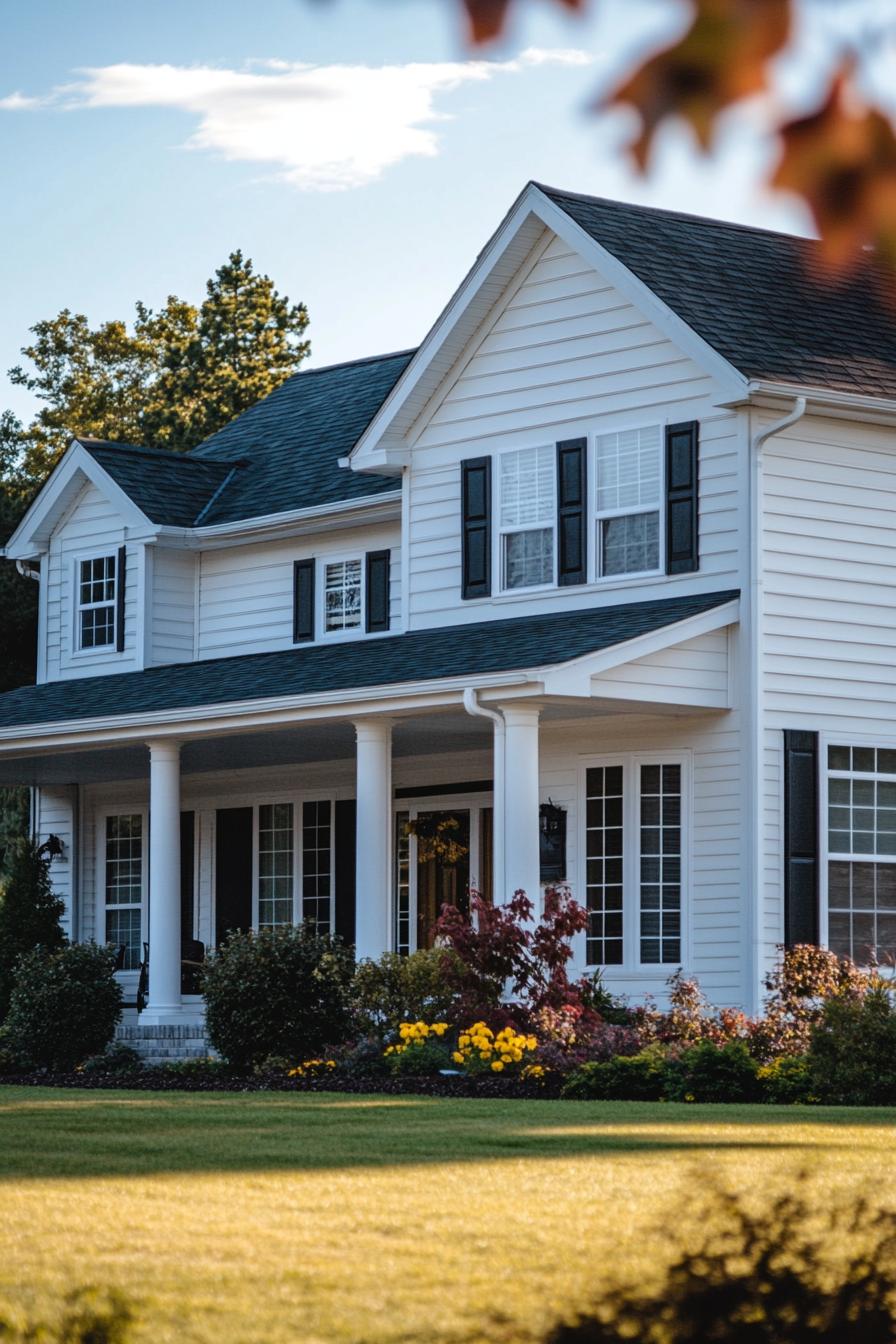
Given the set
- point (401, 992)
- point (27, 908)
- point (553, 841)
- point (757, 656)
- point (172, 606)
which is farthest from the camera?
point (172, 606)

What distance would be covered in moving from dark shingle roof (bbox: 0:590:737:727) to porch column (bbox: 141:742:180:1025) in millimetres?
729

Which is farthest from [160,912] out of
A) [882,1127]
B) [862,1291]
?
[862,1291]

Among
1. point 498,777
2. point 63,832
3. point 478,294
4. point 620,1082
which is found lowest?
point 620,1082

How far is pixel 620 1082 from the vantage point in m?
14.5

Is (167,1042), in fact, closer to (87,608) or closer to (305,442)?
(87,608)

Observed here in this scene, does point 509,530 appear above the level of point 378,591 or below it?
A: above

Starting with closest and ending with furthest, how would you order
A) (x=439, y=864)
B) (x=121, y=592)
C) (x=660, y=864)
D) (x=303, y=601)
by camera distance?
1. (x=660, y=864)
2. (x=439, y=864)
3. (x=303, y=601)
4. (x=121, y=592)

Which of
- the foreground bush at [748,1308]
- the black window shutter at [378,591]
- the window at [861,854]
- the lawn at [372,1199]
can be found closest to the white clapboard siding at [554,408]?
the black window shutter at [378,591]

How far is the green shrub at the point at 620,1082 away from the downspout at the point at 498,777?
11.0ft

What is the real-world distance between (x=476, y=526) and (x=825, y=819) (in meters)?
4.87

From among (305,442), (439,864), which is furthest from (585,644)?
(305,442)

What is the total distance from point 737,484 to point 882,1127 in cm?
828

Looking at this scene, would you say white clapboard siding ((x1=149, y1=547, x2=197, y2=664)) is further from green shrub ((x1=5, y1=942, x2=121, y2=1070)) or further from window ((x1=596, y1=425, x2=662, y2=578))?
window ((x1=596, y1=425, x2=662, y2=578))

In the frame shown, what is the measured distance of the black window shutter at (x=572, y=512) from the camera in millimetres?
20125
